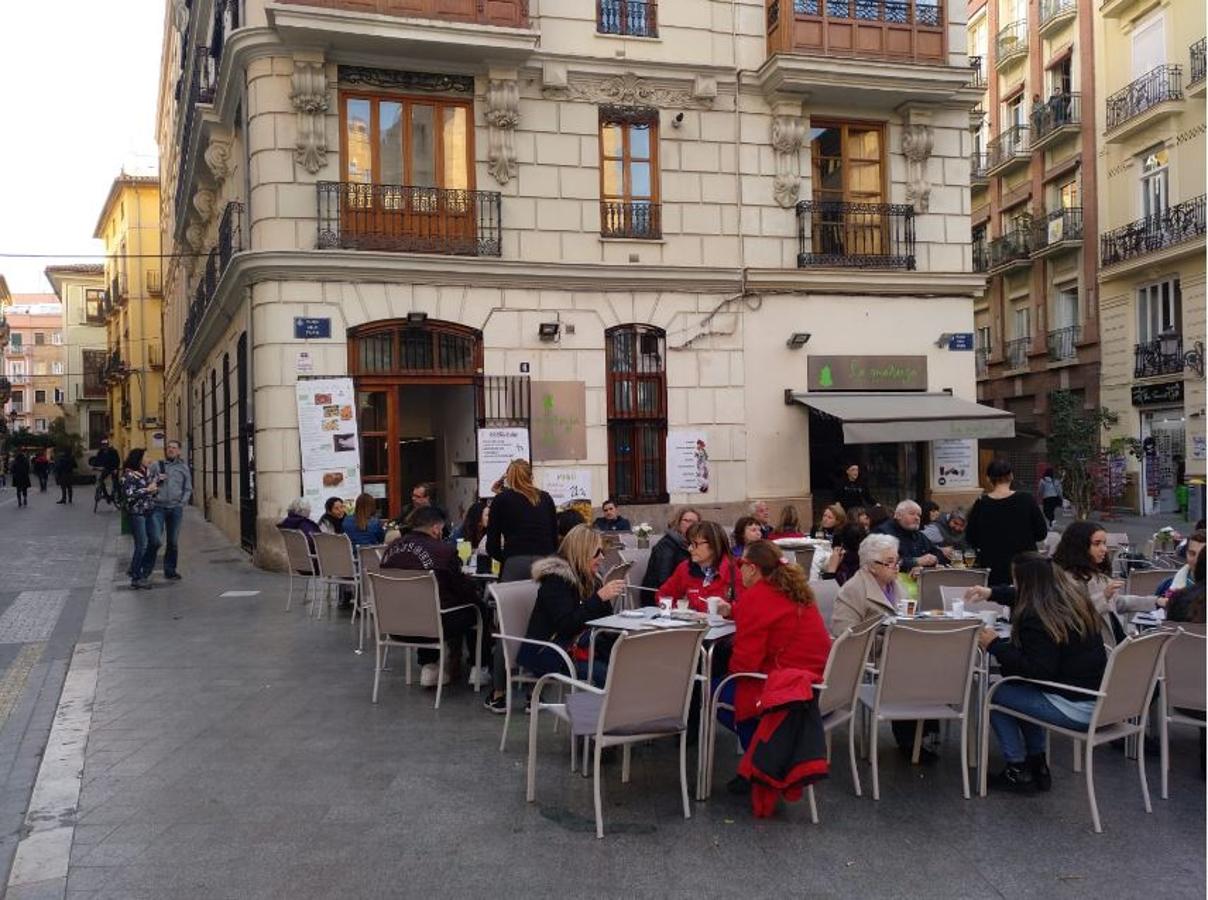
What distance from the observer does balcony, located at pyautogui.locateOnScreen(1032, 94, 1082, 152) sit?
1161 inches

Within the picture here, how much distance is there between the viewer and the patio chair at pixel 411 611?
24.0 ft

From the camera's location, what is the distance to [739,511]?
1652 cm

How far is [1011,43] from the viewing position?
3288 centimetres

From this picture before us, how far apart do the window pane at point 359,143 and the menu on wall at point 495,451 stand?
3.93 meters

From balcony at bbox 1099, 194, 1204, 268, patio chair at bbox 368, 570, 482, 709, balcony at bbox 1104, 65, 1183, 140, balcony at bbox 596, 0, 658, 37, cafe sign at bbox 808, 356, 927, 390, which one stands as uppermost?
balcony at bbox 1104, 65, 1183, 140

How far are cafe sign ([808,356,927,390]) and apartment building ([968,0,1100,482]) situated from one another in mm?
12818

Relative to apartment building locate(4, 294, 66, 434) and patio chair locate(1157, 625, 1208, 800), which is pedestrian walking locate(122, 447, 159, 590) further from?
apartment building locate(4, 294, 66, 434)

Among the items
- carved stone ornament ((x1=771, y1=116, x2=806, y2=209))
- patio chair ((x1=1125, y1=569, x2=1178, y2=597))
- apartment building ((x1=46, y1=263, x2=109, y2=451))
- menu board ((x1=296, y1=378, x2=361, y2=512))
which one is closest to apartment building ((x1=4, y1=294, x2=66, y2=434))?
apartment building ((x1=46, y1=263, x2=109, y2=451))

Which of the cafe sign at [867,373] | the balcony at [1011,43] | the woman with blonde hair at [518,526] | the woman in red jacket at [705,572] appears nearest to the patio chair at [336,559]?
the woman with blonde hair at [518,526]

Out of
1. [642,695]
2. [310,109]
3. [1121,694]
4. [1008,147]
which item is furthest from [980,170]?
[642,695]

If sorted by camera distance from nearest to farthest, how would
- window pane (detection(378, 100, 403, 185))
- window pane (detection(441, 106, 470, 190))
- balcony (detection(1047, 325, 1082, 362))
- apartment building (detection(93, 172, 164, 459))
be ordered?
window pane (detection(378, 100, 403, 185)) → window pane (detection(441, 106, 470, 190)) → balcony (detection(1047, 325, 1082, 362)) → apartment building (detection(93, 172, 164, 459))

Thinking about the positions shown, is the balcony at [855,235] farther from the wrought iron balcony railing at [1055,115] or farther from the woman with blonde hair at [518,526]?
the wrought iron balcony railing at [1055,115]

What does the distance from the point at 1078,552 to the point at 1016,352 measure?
2869cm

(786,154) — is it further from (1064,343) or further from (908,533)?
(1064,343)
